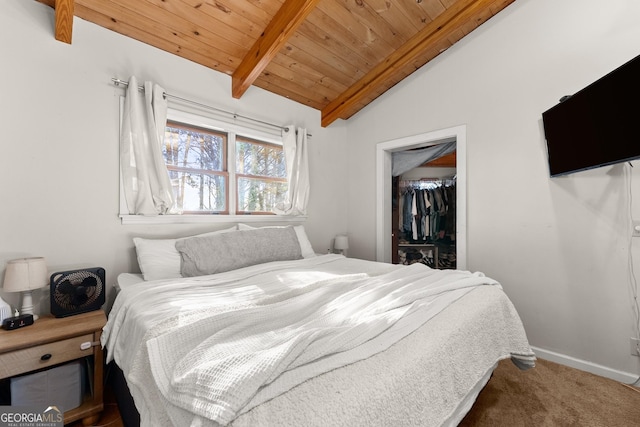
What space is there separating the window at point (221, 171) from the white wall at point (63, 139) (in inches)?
14.4

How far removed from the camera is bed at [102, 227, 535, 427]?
2.34 feet

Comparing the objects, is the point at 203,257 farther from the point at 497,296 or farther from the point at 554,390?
the point at 554,390

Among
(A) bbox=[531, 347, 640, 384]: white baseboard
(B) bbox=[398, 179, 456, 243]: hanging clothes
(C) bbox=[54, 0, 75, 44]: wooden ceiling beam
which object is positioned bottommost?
(A) bbox=[531, 347, 640, 384]: white baseboard

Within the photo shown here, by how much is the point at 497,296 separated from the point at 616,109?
1246 millimetres

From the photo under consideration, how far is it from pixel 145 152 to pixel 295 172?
56.9 inches

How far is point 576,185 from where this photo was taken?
219 cm

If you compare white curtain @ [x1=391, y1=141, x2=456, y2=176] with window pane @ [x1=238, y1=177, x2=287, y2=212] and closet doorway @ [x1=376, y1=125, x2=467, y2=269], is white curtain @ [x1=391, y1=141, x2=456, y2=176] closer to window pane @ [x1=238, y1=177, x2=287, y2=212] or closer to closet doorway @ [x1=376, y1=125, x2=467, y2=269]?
closet doorway @ [x1=376, y1=125, x2=467, y2=269]

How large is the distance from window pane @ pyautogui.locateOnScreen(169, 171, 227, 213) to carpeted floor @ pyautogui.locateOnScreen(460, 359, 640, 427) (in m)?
2.46

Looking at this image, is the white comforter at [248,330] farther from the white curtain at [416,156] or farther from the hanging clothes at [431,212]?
the hanging clothes at [431,212]

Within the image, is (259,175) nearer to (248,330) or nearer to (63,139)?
(63,139)

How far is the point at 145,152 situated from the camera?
212cm

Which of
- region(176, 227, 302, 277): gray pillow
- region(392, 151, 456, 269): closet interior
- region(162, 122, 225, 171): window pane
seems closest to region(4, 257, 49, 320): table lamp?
region(176, 227, 302, 277): gray pillow

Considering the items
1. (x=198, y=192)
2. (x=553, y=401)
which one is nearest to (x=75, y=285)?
(x=198, y=192)

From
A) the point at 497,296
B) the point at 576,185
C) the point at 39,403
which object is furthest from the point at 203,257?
the point at 576,185
